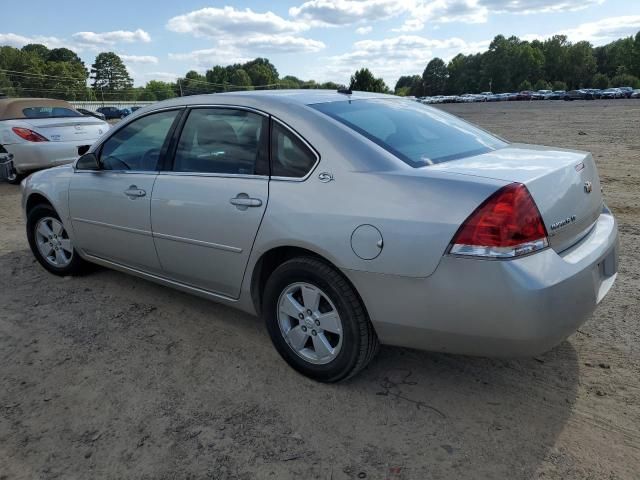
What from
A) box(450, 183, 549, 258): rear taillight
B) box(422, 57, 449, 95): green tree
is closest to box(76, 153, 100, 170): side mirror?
box(450, 183, 549, 258): rear taillight

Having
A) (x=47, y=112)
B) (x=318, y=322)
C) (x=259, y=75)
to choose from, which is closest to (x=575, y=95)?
(x=259, y=75)

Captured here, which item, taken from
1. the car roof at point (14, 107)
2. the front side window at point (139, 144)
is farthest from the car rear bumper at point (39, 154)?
the front side window at point (139, 144)

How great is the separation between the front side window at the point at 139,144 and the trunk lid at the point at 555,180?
81.9 inches

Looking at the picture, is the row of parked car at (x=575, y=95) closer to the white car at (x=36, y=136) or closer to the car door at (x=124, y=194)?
the white car at (x=36, y=136)

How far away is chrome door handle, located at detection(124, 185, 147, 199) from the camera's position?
3790 millimetres

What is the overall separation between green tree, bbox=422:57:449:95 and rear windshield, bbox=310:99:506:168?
137772mm

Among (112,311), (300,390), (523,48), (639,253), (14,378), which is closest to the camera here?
(300,390)

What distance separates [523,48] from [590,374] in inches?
4995

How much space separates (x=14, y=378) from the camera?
3.23 meters

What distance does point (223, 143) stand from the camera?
3.47 meters

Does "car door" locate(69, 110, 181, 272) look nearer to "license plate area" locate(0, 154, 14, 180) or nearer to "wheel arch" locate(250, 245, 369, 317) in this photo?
"wheel arch" locate(250, 245, 369, 317)

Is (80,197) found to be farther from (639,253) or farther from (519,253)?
(639,253)

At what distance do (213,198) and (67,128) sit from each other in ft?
23.9

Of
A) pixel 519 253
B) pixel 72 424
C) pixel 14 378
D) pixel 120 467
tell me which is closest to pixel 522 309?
pixel 519 253
